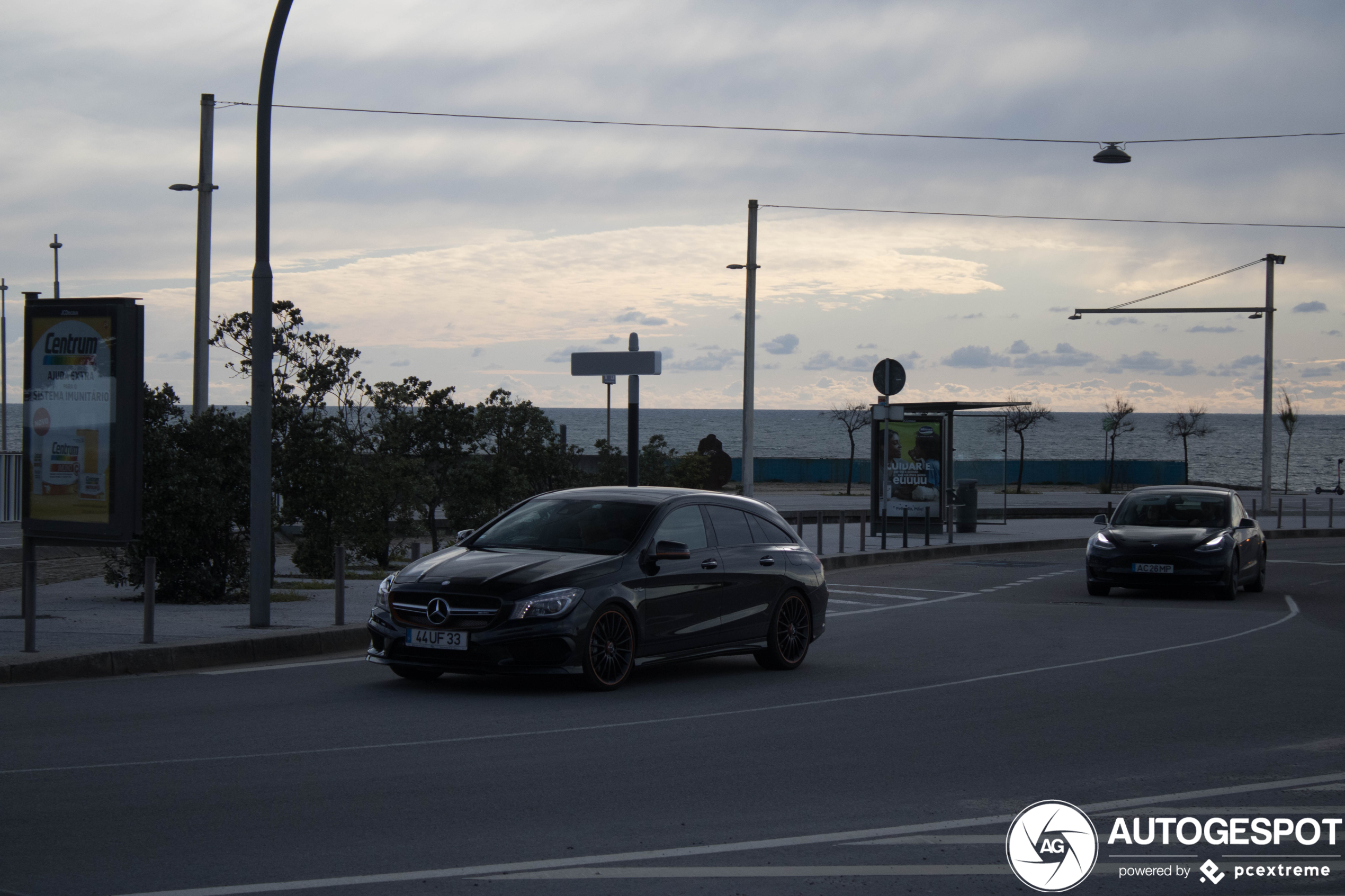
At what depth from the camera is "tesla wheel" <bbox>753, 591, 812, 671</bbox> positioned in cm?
1148

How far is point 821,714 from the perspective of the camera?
9.16 metres

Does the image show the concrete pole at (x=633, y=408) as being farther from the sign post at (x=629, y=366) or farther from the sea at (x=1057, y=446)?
the sea at (x=1057, y=446)

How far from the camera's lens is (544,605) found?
949 centimetres

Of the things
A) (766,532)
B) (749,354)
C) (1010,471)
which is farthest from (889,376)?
(1010,471)

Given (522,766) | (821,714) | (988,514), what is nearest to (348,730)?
(522,766)

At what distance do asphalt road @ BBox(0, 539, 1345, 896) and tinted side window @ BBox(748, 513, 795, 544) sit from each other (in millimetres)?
1109

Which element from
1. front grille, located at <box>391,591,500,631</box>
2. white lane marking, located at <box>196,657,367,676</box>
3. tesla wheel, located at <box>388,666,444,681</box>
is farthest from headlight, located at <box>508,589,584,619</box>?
white lane marking, located at <box>196,657,367,676</box>

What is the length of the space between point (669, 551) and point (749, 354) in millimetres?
18920

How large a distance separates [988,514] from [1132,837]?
35.1m

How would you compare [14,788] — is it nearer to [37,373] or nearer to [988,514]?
[37,373]

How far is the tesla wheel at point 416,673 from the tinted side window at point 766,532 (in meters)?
2.91

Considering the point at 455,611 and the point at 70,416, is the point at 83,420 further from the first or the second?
the point at 455,611

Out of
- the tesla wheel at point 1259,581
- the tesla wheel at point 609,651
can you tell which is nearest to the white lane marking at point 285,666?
the tesla wheel at point 609,651

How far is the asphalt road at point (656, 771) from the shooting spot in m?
5.34
